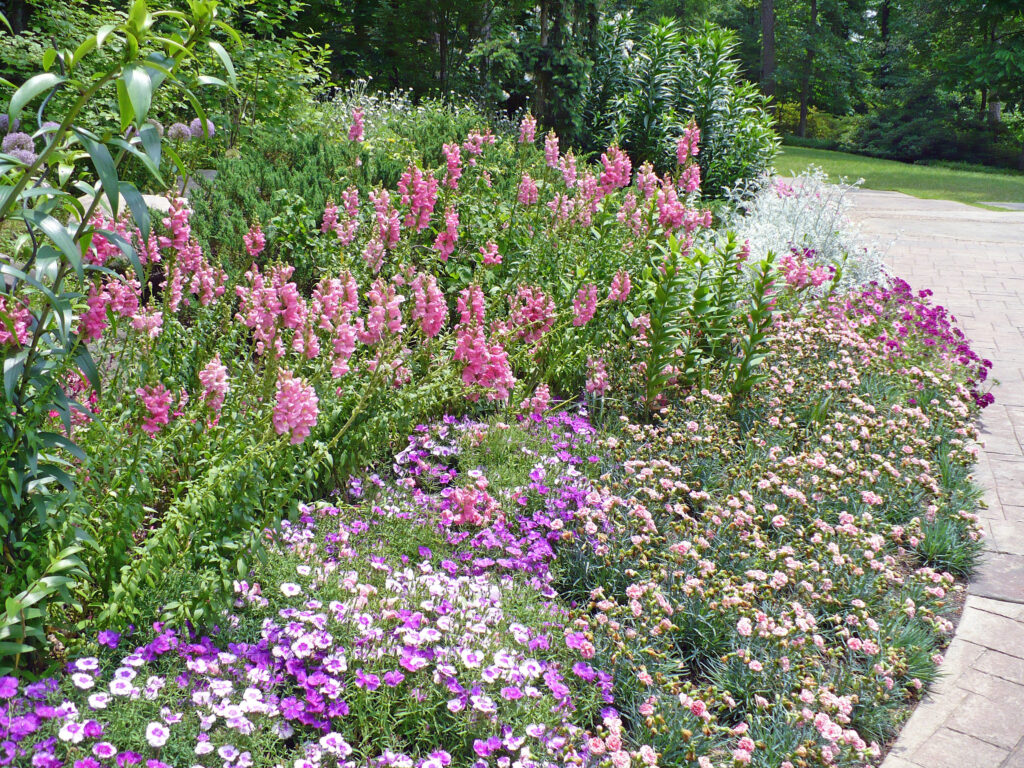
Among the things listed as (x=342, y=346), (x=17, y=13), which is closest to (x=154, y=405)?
(x=342, y=346)

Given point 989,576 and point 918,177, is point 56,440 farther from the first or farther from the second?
point 918,177

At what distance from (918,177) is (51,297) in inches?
890

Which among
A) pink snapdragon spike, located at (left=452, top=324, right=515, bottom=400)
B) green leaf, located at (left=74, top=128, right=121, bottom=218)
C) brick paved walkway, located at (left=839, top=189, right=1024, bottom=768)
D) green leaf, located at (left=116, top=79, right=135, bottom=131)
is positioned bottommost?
brick paved walkway, located at (left=839, top=189, right=1024, bottom=768)

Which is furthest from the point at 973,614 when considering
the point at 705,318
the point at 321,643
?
the point at 321,643

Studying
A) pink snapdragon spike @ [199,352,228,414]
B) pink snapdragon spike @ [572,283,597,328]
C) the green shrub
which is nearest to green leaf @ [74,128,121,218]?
pink snapdragon spike @ [199,352,228,414]

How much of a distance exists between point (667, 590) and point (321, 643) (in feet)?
4.78

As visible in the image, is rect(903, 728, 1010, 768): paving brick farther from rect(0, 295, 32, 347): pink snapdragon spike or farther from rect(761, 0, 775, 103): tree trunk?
rect(761, 0, 775, 103): tree trunk

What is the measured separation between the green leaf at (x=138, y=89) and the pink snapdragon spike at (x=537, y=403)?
2.95 meters

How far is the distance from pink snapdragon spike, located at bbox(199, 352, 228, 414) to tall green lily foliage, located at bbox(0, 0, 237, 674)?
413 millimetres

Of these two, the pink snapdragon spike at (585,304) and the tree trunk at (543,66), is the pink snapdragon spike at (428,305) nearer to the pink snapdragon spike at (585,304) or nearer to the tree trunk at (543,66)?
the pink snapdragon spike at (585,304)

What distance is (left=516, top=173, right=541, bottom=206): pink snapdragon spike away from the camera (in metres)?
5.44

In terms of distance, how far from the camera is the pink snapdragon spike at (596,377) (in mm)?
4828

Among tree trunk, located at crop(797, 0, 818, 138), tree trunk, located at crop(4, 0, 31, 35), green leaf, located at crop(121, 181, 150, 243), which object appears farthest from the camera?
tree trunk, located at crop(797, 0, 818, 138)

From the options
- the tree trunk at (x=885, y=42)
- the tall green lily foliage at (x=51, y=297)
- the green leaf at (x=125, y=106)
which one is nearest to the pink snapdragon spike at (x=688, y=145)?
the tall green lily foliage at (x=51, y=297)
